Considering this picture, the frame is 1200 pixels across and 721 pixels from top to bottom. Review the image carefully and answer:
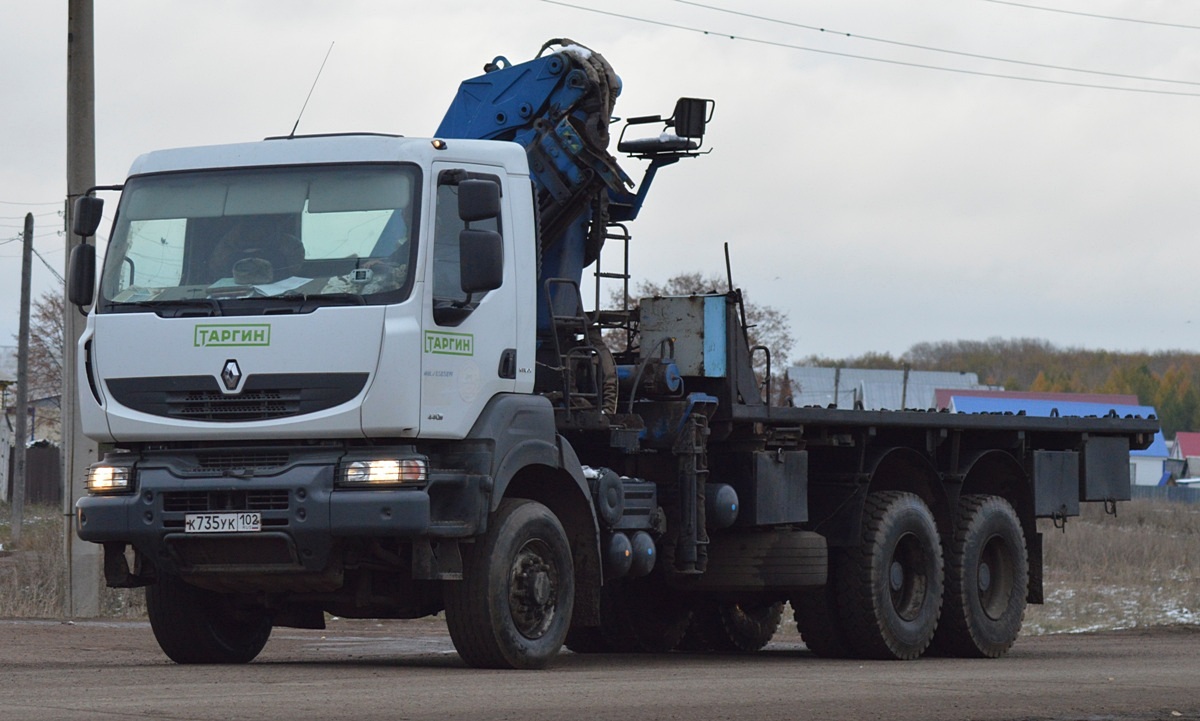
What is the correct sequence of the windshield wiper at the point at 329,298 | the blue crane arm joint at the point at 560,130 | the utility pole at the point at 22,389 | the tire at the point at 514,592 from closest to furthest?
the windshield wiper at the point at 329,298 < the tire at the point at 514,592 < the blue crane arm joint at the point at 560,130 < the utility pole at the point at 22,389

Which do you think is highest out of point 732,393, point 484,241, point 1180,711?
point 484,241

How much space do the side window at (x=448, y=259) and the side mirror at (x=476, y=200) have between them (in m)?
0.19

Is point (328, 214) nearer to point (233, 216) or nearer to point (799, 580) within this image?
point (233, 216)

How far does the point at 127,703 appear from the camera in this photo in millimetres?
8109

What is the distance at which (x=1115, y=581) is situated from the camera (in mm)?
28156

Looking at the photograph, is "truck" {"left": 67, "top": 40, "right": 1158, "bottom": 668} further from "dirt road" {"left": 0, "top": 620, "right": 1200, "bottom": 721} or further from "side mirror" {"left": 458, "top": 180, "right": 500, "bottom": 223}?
"dirt road" {"left": 0, "top": 620, "right": 1200, "bottom": 721}

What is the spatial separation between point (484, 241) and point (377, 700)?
2.91 metres

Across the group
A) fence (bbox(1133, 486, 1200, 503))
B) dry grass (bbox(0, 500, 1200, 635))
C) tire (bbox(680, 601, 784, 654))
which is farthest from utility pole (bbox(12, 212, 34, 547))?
fence (bbox(1133, 486, 1200, 503))

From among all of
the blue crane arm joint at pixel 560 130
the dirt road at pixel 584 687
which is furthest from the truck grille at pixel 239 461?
the blue crane arm joint at pixel 560 130

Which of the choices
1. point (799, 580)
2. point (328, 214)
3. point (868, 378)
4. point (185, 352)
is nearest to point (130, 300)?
point (185, 352)

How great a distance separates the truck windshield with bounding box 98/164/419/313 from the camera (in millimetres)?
10328

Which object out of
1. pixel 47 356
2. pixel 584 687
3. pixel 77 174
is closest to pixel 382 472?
pixel 584 687

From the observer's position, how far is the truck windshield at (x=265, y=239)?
1033 cm

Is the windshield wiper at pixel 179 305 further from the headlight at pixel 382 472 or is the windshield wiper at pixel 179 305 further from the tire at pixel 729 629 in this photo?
the tire at pixel 729 629
